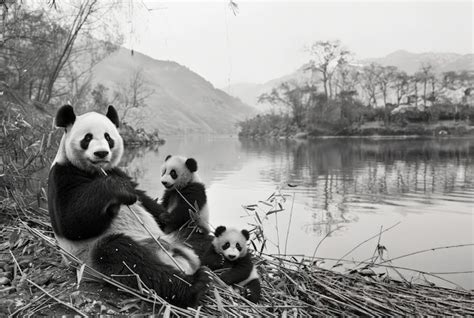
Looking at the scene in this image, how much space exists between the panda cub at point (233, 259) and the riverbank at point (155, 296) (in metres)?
0.20

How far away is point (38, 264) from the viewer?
10.7 ft

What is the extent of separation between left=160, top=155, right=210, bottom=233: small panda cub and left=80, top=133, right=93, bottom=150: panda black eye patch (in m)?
1.89

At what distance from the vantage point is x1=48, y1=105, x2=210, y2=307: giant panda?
266 centimetres

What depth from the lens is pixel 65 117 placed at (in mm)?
2959

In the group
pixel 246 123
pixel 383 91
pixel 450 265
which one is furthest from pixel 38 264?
pixel 246 123

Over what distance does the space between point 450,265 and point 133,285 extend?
5861 mm

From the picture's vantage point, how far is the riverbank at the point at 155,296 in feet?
8.56

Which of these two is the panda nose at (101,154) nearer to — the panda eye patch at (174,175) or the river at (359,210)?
the panda eye patch at (174,175)

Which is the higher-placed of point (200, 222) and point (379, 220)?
point (200, 222)

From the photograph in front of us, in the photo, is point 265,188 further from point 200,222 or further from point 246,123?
point 246,123

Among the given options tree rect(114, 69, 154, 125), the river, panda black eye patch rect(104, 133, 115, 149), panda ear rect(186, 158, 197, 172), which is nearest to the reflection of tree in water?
the river

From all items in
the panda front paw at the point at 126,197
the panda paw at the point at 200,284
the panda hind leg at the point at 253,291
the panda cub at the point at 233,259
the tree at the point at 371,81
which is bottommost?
the panda hind leg at the point at 253,291

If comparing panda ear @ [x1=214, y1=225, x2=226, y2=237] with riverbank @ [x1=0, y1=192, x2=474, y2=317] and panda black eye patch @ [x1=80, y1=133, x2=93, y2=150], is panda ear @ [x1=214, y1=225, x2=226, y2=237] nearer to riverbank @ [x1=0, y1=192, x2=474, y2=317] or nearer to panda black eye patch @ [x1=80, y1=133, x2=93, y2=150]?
riverbank @ [x1=0, y1=192, x2=474, y2=317]

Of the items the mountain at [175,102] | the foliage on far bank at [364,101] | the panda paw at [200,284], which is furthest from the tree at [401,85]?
the mountain at [175,102]
